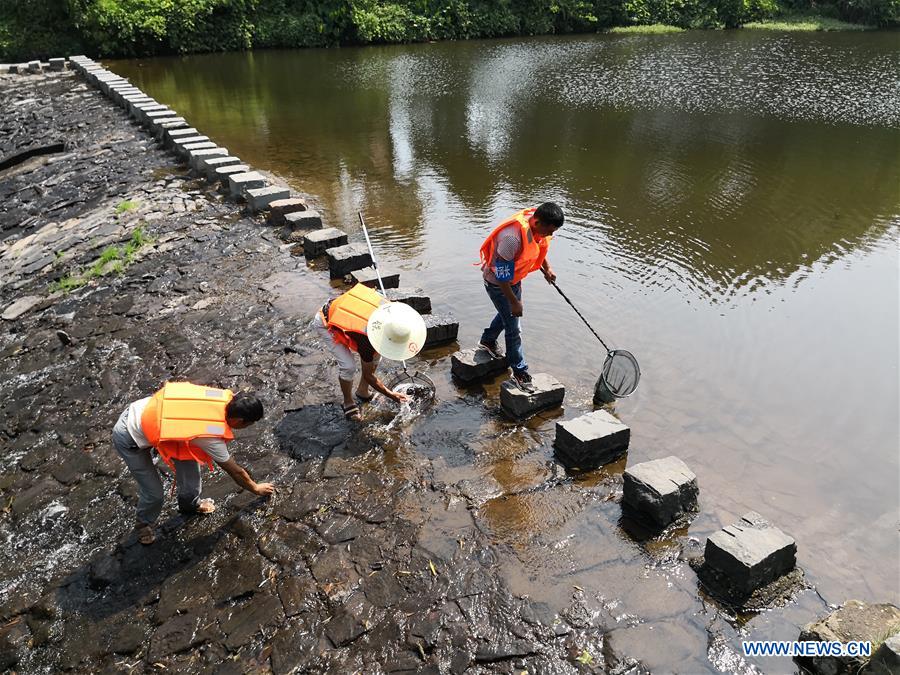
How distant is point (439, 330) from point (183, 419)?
10.7ft

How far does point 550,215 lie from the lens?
5074 mm

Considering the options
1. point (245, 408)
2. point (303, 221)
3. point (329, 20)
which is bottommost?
point (303, 221)

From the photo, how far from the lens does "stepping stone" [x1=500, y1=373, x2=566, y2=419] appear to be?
18.3 ft

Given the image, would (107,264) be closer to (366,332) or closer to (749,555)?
(366,332)

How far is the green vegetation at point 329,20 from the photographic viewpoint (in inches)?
1049

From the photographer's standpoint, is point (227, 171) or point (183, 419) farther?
point (227, 171)

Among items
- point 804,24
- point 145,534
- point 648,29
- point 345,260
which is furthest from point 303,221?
point 804,24

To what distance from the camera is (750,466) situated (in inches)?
207

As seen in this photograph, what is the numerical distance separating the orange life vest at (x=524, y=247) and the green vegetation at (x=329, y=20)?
2836 cm

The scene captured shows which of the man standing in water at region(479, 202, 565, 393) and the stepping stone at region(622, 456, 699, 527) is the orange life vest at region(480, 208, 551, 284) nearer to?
the man standing in water at region(479, 202, 565, 393)

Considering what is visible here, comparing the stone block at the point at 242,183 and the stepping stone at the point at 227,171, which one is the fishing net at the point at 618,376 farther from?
the stepping stone at the point at 227,171

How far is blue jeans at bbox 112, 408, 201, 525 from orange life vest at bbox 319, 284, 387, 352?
4.97 ft

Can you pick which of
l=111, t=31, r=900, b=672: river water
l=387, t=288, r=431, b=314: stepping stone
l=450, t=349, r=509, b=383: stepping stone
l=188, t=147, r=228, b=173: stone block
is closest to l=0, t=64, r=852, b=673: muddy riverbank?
l=111, t=31, r=900, b=672: river water

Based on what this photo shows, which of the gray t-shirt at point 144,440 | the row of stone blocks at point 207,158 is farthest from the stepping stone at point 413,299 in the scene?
the row of stone blocks at point 207,158
